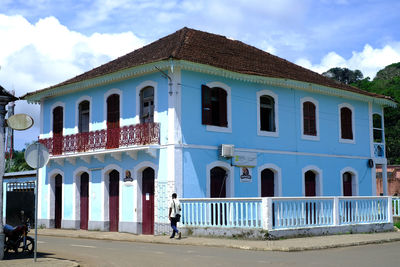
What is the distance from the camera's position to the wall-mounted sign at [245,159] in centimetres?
2181

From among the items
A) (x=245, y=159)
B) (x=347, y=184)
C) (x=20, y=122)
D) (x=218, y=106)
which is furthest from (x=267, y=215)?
(x=347, y=184)

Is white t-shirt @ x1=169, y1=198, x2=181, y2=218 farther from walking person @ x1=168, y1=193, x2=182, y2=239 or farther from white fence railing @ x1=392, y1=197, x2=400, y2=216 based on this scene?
white fence railing @ x1=392, y1=197, x2=400, y2=216

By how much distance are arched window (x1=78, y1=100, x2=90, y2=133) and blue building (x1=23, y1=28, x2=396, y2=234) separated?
0.16ft

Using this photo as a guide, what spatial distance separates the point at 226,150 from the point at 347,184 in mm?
8794

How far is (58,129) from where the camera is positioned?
25.8 metres

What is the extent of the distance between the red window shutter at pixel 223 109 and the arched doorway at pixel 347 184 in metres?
8.27

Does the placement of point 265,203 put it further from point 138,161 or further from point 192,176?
point 138,161

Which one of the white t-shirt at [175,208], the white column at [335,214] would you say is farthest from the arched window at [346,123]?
the white t-shirt at [175,208]

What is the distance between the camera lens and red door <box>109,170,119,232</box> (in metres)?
22.7

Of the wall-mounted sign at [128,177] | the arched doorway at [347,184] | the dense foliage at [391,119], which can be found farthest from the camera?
the dense foliage at [391,119]

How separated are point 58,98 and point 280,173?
11.0 m

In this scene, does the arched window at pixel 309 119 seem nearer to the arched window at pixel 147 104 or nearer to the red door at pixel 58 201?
the arched window at pixel 147 104

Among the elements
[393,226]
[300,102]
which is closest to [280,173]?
[300,102]

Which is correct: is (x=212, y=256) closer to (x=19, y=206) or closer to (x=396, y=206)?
(x=19, y=206)
